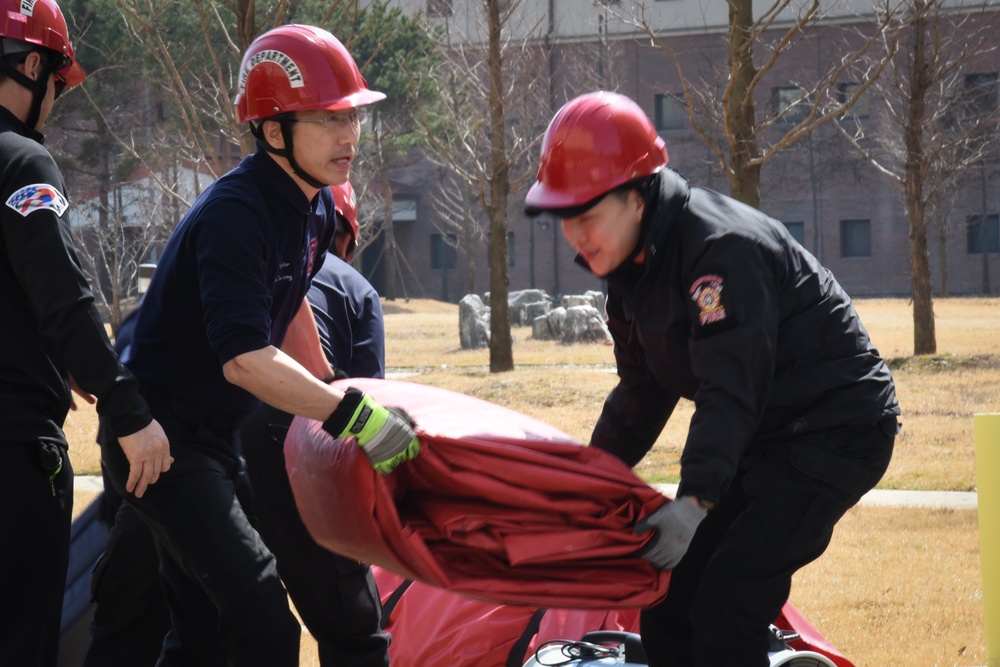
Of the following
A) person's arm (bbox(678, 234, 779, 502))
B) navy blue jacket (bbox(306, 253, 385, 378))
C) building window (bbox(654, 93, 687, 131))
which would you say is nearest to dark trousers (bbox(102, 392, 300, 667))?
navy blue jacket (bbox(306, 253, 385, 378))

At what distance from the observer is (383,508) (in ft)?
9.11

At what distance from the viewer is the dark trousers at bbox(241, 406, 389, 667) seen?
11.6 ft

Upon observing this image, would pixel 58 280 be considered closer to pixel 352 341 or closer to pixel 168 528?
pixel 168 528

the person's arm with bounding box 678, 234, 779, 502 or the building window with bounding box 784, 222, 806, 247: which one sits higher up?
the building window with bounding box 784, 222, 806, 247

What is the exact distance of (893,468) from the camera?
9.09 meters

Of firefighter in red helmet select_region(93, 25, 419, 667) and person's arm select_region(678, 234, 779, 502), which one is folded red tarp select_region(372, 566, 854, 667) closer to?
firefighter in red helmet select_region(93, 25, 419, 667)

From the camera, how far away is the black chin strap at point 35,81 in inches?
120

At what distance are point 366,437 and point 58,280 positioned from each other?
0.84m

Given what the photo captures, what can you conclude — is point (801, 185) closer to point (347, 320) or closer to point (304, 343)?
point (347, 320)

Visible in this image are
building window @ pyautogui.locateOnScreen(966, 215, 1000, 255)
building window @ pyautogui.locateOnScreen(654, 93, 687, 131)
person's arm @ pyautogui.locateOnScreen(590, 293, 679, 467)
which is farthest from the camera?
building window @ pyautogui.locateOnScreen(654, 93, 687, 131)

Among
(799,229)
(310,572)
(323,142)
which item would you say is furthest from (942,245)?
(323,142)

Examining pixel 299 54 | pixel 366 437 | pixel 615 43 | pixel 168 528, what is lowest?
pixel 168 528

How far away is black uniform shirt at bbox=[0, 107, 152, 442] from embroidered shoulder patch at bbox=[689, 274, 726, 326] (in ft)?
4.56

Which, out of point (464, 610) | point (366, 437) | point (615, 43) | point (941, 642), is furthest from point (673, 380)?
point (615, 43)
